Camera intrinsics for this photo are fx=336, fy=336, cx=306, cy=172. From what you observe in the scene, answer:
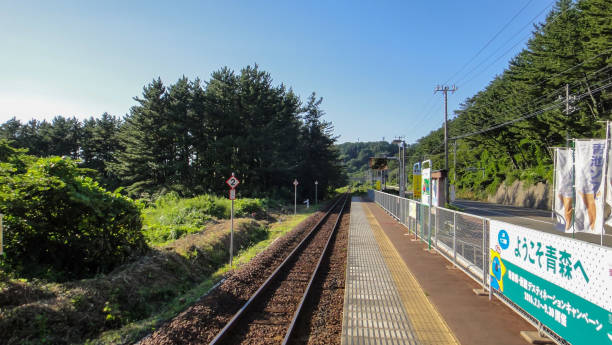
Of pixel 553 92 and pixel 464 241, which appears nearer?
pixel 464 241

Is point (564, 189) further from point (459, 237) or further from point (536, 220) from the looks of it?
point (536, 220)

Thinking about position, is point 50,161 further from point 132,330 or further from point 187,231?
point 187,231

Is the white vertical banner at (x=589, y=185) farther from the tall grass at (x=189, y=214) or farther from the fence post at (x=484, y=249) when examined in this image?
the tall grass at (x=189, y=214)

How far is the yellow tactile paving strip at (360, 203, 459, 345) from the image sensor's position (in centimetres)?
479

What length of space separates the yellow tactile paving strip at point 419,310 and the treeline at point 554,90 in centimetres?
1601

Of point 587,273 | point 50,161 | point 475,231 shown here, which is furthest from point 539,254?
point 50,161

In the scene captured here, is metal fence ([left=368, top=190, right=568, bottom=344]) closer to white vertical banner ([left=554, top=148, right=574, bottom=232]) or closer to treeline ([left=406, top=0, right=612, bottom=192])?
white vertical banner ([left=554, top=148, right=574, bottom=232])

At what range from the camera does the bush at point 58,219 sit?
22.4 ft

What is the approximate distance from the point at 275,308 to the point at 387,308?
6.97ft

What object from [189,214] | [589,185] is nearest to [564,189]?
[589,185]

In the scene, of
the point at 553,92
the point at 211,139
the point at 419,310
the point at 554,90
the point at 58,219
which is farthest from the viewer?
the point at 211,139

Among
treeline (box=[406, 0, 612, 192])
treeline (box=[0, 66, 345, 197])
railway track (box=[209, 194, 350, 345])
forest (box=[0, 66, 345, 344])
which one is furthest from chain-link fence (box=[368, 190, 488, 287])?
treeline (box=[0, 66, 345, 197])

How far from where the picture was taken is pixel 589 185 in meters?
9.10

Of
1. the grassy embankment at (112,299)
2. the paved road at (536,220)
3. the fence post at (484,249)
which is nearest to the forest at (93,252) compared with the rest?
the grassy embankment at (112,299)
